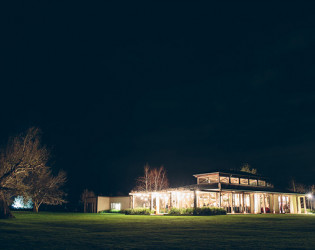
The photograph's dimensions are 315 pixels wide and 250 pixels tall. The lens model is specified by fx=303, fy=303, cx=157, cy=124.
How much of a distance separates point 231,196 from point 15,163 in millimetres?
22122

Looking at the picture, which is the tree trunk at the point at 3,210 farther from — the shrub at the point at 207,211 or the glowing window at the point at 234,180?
the glowing window at the point at 234,180

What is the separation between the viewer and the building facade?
108 ft

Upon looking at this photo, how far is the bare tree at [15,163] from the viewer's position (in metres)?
23.5

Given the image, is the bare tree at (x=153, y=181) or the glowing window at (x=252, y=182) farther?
the bare tree at (x=153, y=181)

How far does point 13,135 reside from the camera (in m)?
25.8

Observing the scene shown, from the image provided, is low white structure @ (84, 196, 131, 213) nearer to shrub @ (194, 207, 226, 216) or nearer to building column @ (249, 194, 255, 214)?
shrub @ (194, 207, 226, 216)

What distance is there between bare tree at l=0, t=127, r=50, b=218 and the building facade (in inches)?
515

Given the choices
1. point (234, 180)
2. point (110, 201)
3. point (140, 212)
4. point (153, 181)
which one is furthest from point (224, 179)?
point (110, 201)

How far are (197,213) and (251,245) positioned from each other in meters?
21.0

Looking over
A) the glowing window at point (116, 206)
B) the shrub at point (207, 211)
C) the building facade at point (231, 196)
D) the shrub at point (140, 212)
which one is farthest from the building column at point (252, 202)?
the glowing window at point (116, 206)

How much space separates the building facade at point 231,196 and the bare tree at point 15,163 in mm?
13090

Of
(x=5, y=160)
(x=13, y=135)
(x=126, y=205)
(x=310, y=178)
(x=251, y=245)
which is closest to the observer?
(x=251, y=245)

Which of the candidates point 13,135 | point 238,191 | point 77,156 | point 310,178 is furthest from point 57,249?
point 310,178

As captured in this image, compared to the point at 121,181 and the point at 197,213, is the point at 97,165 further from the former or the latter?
the point at 197,213
